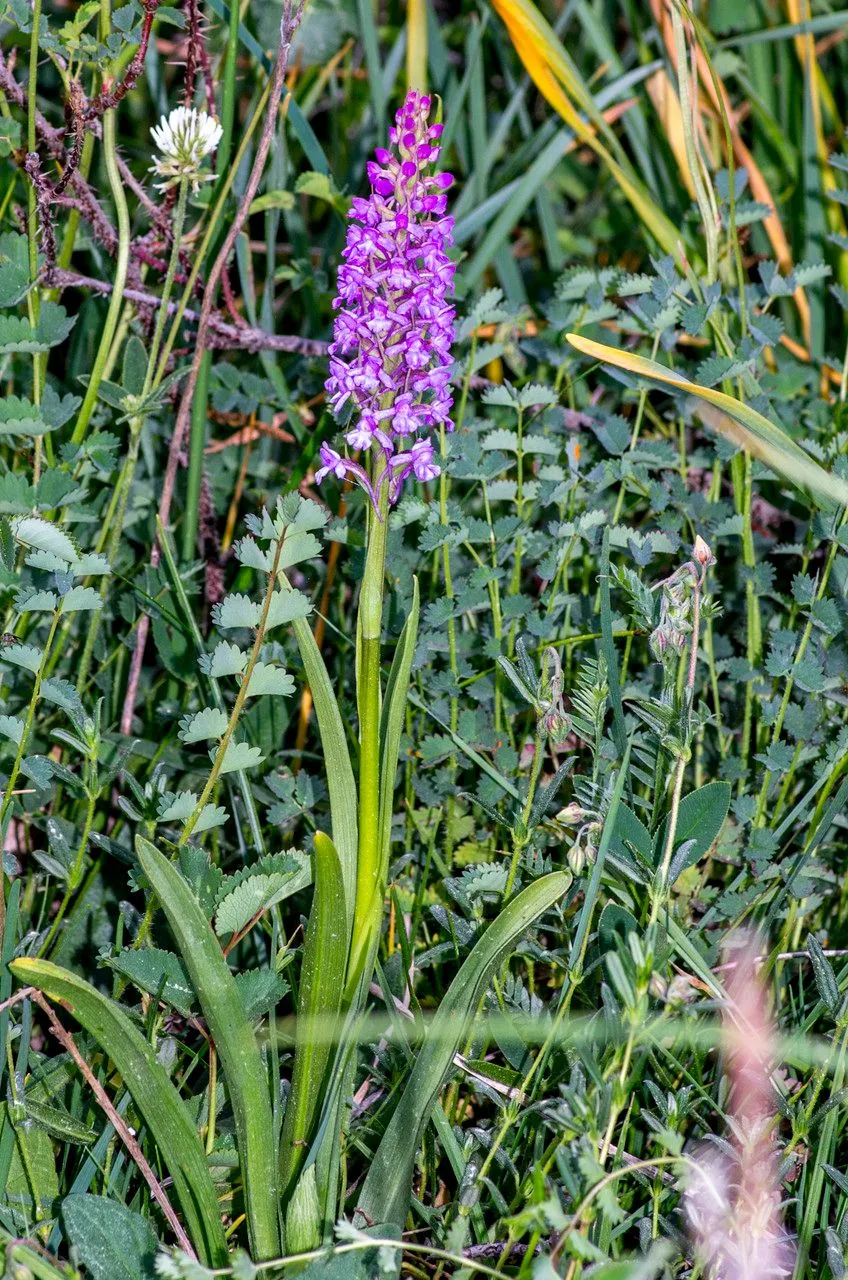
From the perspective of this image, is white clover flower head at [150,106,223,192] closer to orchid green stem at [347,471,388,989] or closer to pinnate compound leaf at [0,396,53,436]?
pinnate compound leaf at [0,396,53,436]

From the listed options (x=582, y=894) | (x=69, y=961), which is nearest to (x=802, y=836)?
(x=582, y=894)

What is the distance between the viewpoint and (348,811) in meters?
1.27

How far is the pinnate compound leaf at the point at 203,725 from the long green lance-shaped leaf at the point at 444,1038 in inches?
14.6

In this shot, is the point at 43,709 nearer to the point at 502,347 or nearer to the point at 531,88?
the point at 502,347

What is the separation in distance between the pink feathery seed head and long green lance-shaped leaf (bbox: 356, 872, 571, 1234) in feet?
0.81

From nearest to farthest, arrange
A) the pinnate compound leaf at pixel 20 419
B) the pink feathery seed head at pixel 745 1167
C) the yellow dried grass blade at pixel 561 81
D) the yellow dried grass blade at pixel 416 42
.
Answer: the pink feathery seed head at pixel 745 1167
the pinnate compound leaf at pixel 20 419
the yellow dried grass blade at pixel 561 81
the yellow dried grass blade at pixel 416 42

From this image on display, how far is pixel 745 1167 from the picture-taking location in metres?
1.23

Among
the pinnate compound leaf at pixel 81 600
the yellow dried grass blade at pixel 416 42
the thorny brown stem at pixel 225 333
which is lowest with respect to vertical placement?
the pinnate compound leaf at pixel 81 600

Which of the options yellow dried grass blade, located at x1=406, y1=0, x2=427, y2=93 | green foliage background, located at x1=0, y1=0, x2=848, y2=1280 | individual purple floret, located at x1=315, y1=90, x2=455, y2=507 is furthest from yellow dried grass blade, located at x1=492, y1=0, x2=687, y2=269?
individual purple floret, located at x1=315, y1=90, x2=455, y2=507

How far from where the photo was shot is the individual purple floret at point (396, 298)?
3.73 feet

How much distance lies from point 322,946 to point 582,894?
0.44m

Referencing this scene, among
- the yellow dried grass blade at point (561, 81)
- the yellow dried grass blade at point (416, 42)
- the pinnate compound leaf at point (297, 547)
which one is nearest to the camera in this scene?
the pinnate compound leaf at point (297, 547)

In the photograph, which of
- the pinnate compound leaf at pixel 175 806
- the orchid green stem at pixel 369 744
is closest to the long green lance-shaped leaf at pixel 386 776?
the orchid green stem at pixel 369 744

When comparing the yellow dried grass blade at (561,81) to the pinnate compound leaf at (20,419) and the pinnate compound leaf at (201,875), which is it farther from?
the pinnate compound leaf at (201,875)
